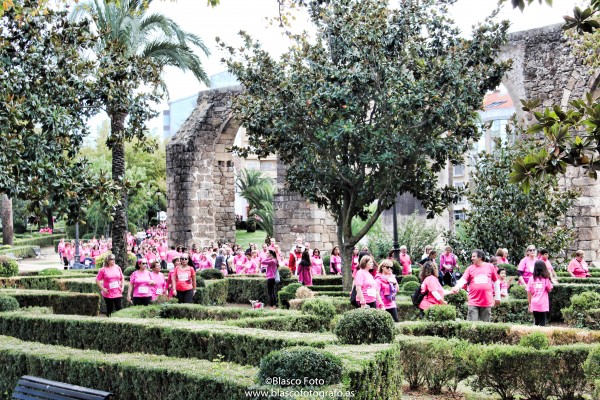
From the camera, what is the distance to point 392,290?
1177 cm

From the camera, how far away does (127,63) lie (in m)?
13.1

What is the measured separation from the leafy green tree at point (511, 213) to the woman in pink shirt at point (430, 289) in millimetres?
6777

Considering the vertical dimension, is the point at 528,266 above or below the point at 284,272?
above

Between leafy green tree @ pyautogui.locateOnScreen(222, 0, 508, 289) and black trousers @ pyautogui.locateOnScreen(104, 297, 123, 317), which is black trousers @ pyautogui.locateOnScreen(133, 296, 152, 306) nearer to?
black trousers @ pyautogui.locateOnScreen(104, 297, 123, 317)

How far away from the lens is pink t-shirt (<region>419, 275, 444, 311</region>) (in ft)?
37.6

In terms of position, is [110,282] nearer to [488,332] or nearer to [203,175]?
[488,332]

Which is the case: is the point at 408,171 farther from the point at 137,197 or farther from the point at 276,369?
the point at 137,197

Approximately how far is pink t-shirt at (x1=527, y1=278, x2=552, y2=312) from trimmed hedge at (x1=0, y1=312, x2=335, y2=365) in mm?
4899

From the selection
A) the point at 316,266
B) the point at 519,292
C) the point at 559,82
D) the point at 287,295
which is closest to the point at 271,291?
the point at 287,295

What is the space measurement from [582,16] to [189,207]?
23998mm

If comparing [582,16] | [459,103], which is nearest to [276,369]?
[582,16]

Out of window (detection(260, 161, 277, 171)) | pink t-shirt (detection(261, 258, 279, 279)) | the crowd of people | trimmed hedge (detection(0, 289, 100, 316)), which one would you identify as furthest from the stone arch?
window (detection(260, 161, 277, 171))

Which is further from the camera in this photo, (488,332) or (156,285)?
(156,285)

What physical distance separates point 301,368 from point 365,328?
2101mm
